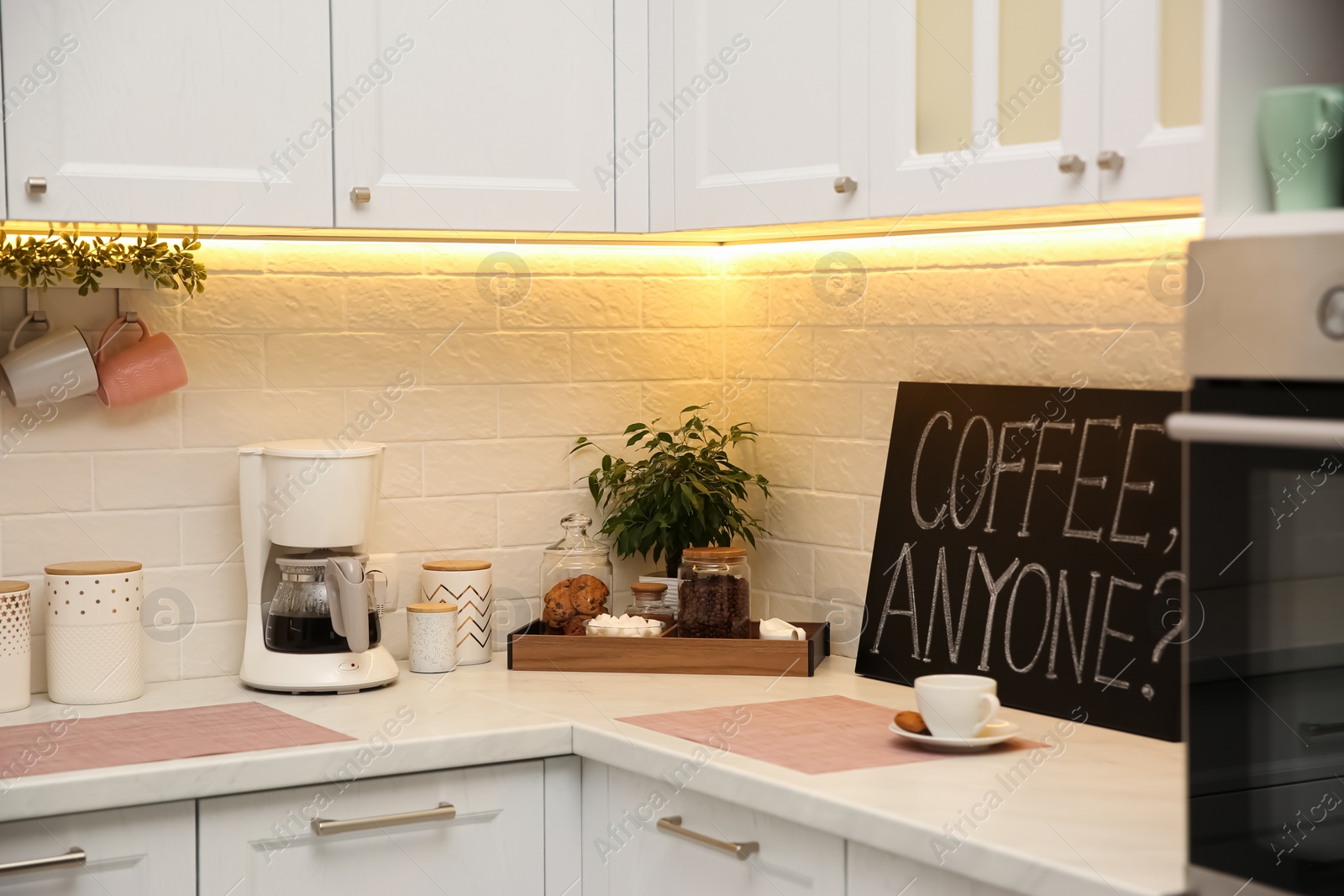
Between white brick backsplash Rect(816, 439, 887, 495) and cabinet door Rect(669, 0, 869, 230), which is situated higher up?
cabinet door Rect(669, 0, 869, 230)

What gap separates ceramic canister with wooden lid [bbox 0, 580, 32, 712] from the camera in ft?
6.72

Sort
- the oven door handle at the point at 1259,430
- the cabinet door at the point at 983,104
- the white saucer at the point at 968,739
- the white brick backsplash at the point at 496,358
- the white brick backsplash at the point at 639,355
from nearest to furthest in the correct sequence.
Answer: the oven door handle at the point at 1259,430 < the cabinet door at the point at 983,104 < the white saucer at the point at 968,739 < the white brick backsplash at the point at 496,358 < the white brick backsplash at the point at 639,355

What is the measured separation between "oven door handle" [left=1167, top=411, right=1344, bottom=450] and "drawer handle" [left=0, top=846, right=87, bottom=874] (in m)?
1.30

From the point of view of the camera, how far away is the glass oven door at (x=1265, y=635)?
1146 mm

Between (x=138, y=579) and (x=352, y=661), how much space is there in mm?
330

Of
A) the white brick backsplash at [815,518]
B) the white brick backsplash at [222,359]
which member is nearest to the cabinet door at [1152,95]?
the white brick backsplash at [815,518]

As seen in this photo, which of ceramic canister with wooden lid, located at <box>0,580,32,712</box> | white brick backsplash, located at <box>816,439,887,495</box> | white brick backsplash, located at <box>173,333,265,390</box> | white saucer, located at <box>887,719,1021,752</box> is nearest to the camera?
white saucer, located at <box>887,719,1021,752</box>

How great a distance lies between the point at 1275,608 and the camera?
118 centimetres

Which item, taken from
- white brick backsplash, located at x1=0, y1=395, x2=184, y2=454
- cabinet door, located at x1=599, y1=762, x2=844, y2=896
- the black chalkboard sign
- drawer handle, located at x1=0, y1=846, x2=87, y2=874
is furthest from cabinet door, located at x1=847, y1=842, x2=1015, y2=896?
white brick backsplash, located at x1=0, y1=395, x2=184, y2=454

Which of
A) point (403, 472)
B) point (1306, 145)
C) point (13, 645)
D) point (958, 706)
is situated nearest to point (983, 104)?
point (1306, 145)

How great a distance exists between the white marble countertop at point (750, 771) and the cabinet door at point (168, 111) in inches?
27.9

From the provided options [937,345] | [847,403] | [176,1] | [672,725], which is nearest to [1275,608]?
[672,725]

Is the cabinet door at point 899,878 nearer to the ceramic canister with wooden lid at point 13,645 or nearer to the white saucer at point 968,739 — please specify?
the white saucer at point 968,739

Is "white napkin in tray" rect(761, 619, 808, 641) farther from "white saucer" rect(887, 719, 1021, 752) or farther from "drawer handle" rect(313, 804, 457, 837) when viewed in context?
"drawer handle" rect(313, 804, 457, 837)
